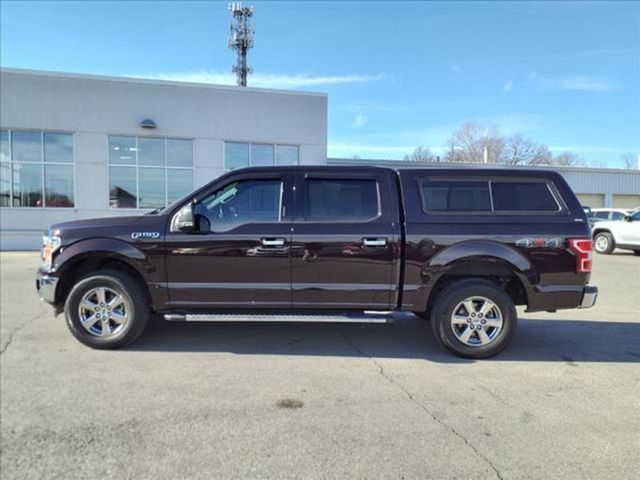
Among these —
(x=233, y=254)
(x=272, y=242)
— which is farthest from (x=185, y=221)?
(x=272, y=242)

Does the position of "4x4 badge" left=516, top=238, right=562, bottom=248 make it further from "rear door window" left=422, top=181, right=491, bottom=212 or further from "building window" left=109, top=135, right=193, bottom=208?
"building window" left=109, top=135, right=193, bottom=208

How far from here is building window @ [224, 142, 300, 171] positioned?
62.2 feet

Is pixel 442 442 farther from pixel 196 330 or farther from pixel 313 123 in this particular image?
pixel 313 123

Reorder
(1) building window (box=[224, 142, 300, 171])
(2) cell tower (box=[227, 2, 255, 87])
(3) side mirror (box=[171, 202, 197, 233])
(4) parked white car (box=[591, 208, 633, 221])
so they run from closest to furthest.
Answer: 1. (3) side mirror (box=[171, 202, 197, 233])
2. (1) building window (box=[224, 142, 300, 171])
3. (4) parked white car (box=[591, 208, 633, 221])
4. (2) cell tower (box=[227, 2, 255, 87])

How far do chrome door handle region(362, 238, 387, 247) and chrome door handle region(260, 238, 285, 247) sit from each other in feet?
2.87

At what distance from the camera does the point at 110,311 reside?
511 cm

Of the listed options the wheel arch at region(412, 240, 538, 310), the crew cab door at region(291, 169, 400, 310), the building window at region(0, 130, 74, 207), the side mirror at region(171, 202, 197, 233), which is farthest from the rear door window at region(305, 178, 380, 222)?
the building window at region(0, 130, 74, 207)

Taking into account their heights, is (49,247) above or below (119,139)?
below

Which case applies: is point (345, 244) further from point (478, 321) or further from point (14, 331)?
point (14, 331)

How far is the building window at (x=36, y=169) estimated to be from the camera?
687 inches

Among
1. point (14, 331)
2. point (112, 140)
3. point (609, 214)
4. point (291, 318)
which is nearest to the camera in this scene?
point (291, 318)

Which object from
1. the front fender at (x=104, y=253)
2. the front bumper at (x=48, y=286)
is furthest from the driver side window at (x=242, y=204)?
the front bumper at (x=48, y=286)

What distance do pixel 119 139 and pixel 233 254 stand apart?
49.9 ft

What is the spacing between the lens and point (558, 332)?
6203mm
